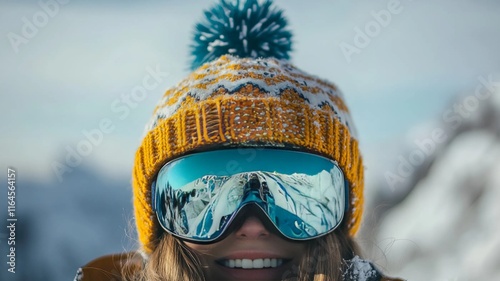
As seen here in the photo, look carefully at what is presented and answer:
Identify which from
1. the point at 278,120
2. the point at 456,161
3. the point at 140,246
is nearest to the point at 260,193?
the point at 278,120

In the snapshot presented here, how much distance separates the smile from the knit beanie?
0.30m

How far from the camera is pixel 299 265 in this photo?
1780mm

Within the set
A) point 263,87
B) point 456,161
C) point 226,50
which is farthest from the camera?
point 456,161

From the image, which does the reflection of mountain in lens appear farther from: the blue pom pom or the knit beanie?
the blue pom pom

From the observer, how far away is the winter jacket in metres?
1.72

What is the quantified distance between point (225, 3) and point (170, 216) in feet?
2.80

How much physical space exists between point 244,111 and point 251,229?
1.17 feet

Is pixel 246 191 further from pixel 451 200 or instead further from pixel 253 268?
pixel 451 200

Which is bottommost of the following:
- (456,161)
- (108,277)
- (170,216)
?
(456,161)

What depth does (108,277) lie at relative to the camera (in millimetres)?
2000

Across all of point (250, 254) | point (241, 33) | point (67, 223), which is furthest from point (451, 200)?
point (250, 254)

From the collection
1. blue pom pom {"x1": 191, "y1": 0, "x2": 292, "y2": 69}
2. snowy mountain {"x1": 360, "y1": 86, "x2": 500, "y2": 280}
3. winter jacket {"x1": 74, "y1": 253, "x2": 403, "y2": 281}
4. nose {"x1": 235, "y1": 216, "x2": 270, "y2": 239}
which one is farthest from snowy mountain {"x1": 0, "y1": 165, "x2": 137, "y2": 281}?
snowy mountain {"x1": 360, "y1": 86, "x2": 500, "y2": 280}

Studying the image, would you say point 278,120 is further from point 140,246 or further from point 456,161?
point 456,161

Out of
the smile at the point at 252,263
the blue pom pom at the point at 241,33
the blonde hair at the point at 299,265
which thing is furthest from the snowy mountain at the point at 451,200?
the smile at the point at 252,263
